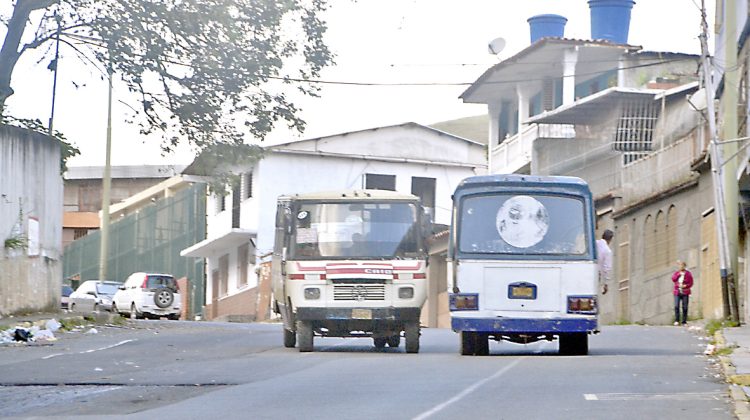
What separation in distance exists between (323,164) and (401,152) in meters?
3.34

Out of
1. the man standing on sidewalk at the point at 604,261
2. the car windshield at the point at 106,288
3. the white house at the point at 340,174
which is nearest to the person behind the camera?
the man standing on sidewalk at the point at 604,261

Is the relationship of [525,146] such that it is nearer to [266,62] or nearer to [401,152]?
[401,152]

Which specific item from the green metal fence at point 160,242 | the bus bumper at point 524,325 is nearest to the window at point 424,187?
the green metal fence at point 160,242

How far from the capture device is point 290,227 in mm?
22953

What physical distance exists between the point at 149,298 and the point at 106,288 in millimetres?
5437

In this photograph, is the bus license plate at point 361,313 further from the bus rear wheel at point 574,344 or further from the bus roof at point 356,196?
the bus rear wheel at point 574,344

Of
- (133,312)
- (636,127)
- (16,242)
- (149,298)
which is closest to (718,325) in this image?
(636,127)

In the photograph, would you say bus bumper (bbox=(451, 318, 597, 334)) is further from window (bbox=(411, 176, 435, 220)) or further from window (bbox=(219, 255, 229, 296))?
window (bbox=(219, 255, 229, 296))

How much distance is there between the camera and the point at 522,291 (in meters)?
20.8

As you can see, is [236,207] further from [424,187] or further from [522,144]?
[522,144]

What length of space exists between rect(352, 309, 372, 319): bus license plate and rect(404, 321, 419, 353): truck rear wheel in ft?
2.11

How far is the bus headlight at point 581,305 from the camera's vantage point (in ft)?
67.5

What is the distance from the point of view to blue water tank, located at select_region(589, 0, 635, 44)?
48.7m

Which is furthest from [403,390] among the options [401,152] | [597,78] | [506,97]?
[401,152]
